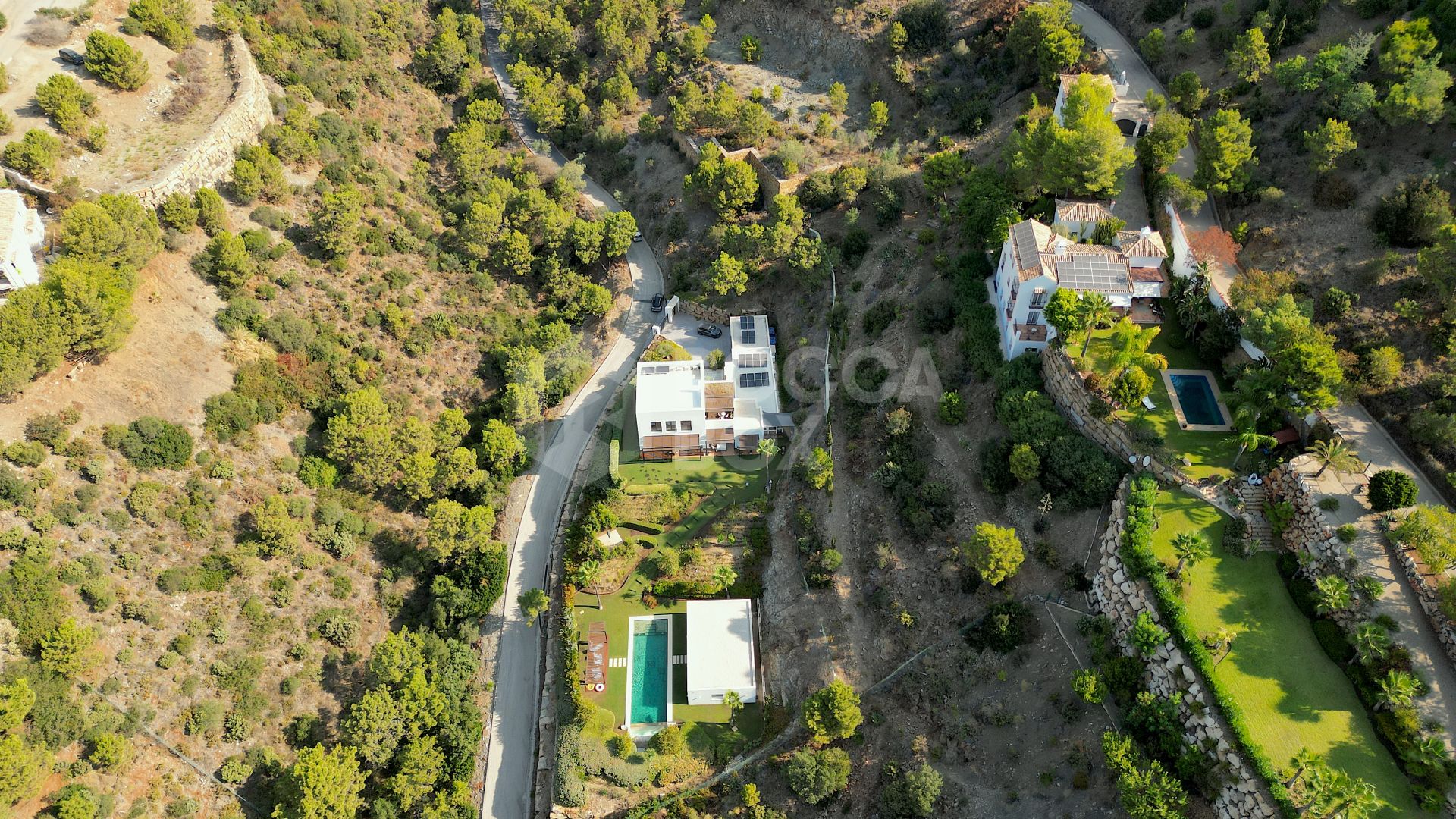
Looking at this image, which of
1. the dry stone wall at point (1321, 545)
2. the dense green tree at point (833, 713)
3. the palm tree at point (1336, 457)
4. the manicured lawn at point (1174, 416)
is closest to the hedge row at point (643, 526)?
the dense green tree at point (833, 713)

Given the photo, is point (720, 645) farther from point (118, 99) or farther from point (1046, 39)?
point (118, 99)

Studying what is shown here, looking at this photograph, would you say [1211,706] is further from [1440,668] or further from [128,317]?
[128,317]

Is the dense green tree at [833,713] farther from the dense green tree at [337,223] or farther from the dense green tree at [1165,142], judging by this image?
the dense green tree at [337,223]

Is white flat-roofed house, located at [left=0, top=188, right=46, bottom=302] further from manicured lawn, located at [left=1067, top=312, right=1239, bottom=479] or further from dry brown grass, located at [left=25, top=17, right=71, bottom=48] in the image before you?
manicured lawn, located at [left=1067, top=312, right=1239, bottom=479]

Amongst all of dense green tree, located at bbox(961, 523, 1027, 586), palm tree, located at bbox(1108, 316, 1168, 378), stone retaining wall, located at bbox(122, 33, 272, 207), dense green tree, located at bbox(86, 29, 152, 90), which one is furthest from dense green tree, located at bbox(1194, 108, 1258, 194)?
dense green tree, located at bbox(86, 29, 152, 90)

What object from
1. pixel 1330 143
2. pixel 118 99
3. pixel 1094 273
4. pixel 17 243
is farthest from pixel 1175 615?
pixel 118 99
